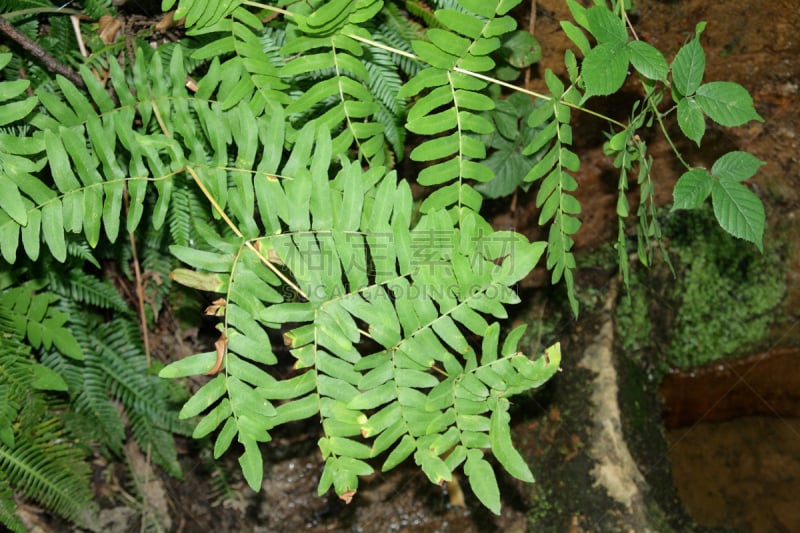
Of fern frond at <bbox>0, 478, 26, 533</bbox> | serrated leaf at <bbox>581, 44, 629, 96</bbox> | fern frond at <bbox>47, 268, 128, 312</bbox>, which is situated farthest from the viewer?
fern frond at <bbox>47, 268, 128, 312</bbox>

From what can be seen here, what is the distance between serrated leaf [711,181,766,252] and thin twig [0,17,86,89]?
180 centimetres

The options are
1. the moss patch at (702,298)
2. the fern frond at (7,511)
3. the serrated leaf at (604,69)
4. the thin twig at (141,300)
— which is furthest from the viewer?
the moss patch at (702,298)

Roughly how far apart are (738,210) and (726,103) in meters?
0.24

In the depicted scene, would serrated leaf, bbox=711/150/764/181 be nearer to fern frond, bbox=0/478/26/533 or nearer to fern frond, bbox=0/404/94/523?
fern frond, bbox=0/404/94/523

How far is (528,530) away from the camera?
101 inches

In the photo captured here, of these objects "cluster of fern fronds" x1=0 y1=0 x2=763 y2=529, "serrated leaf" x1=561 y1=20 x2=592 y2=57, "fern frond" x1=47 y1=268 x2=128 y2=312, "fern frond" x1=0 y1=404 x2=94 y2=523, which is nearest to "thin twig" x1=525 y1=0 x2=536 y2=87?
"cluster of fern fronds" x1=0 y1=0 x2=763 y2=529

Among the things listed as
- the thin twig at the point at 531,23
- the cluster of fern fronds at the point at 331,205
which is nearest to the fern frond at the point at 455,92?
the cluster of fern fronds at the point at 331,205

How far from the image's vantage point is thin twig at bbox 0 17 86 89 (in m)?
1.85

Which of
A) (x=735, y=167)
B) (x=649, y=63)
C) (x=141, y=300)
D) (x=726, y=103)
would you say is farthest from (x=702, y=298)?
(x=141, y=300)

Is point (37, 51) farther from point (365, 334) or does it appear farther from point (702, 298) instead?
point (702, 298)

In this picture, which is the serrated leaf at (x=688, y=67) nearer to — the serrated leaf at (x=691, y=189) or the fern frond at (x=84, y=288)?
the serrated leaf at (x=691, y=189)

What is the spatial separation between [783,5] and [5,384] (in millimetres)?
2791

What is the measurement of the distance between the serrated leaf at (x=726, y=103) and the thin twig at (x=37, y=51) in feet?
5.68

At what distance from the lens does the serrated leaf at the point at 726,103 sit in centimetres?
147
